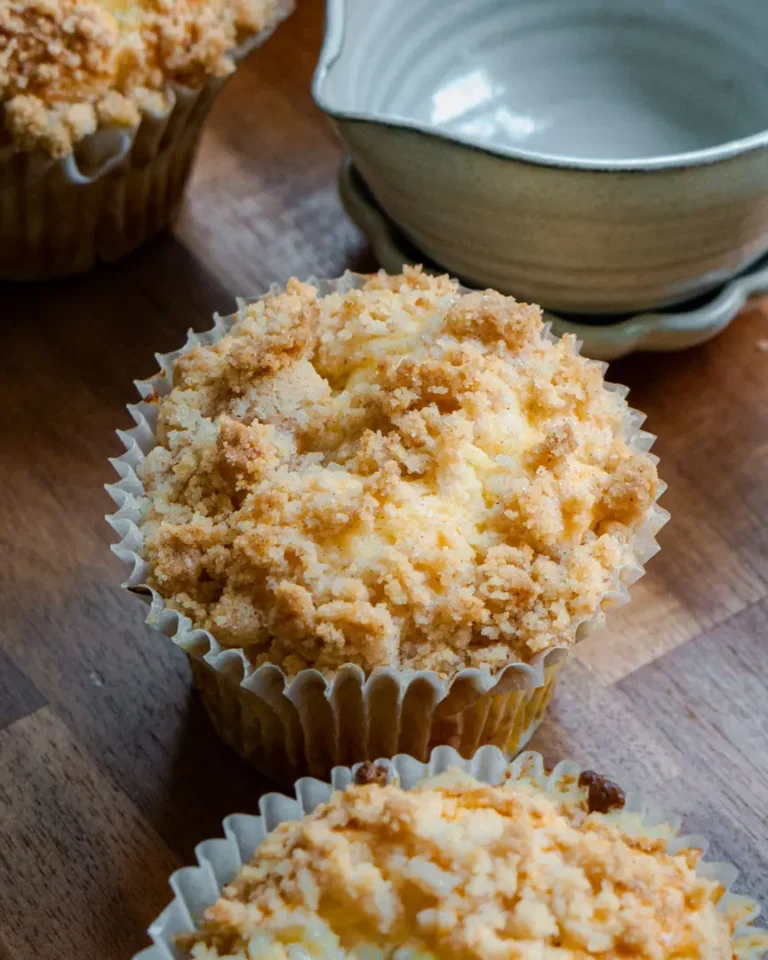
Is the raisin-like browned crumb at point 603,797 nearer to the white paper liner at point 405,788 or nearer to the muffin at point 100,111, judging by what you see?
the white paper liner at point 405,788

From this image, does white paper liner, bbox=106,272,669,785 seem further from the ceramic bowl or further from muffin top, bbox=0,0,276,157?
muffin top, bbox=0,0,276,157

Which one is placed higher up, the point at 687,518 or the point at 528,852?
the point at 528,852

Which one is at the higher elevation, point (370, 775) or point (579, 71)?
point (579, 71)

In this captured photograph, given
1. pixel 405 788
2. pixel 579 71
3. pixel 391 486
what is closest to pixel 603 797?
pixel 405 788

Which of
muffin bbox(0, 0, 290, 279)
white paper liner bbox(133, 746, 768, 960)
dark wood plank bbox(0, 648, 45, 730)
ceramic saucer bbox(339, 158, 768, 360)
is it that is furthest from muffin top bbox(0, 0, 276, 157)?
white paper liner bbox(133, 746, 768, 960)

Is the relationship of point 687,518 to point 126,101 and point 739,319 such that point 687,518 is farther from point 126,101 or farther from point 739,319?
point 126,101

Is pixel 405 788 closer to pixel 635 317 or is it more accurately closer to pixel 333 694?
pixel 333 694

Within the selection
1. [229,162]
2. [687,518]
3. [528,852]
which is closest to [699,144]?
[687,518]
